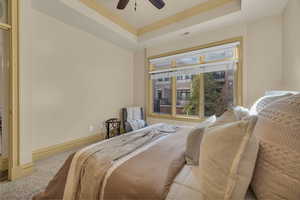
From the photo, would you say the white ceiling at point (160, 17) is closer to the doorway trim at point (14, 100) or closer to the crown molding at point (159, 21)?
the crown molding at point (159, 21)

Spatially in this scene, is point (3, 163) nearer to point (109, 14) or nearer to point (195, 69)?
point (109, 14)

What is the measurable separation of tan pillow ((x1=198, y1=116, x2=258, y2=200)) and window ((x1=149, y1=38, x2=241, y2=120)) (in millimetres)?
2468

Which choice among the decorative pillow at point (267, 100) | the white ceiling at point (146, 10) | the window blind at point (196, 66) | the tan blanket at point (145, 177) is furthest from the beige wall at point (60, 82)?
the decorative pillow at point (267, 100)

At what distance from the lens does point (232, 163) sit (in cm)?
56

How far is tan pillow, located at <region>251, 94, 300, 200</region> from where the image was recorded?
52 centimetres

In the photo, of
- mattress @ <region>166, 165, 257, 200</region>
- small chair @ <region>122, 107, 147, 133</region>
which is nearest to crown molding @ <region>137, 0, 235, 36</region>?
small chair @ <region>122, 107, 147, 133</region>


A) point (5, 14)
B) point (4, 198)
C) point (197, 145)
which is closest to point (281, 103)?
point (197, 145)

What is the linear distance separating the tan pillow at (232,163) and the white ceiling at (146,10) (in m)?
2.73

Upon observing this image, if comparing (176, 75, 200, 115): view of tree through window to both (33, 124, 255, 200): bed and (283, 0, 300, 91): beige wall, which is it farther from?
(33, 124, 255, 200): bed

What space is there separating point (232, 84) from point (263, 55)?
70 cm

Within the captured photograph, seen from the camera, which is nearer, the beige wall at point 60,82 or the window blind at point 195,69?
the beige wall at point 60,82

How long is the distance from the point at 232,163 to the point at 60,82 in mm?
2941

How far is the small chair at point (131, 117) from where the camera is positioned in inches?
128

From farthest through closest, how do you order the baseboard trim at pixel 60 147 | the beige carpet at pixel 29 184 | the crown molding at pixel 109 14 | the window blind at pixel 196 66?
the window blind at pixel 196 66 → the crown molding at pixel 109 14 → the baseboard trim at pixel 60 147 → the beige carpet at pixel 29 184
